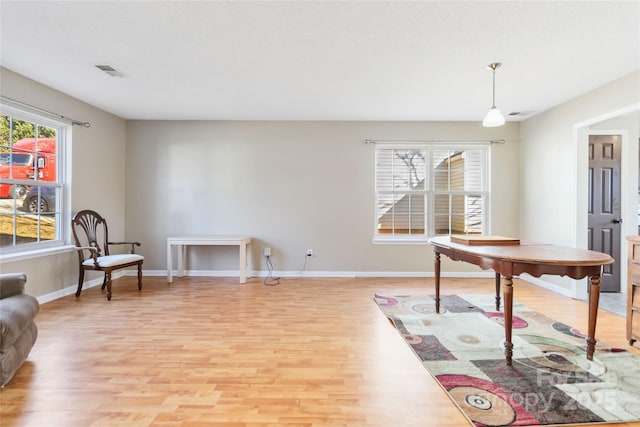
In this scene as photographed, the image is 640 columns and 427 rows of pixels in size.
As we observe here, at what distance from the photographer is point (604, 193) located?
3836 millimetres

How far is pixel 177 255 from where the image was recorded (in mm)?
4664

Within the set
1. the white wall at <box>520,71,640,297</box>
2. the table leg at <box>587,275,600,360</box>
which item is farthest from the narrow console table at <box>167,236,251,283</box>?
the white wall at <box>520,71,640,297</box>

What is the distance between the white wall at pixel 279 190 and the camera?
464cm

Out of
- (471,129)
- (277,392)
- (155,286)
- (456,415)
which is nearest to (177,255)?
(155,286)

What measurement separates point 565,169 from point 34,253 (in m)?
6.23

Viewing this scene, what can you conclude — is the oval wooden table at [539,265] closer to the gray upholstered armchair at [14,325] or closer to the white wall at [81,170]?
the gray upholstered armchair at [14,325]

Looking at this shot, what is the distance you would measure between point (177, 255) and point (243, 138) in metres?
2.09

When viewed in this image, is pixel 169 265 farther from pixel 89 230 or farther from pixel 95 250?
pixel 89 230

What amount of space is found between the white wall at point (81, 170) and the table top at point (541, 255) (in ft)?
14.2

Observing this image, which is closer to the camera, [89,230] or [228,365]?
[228,365]

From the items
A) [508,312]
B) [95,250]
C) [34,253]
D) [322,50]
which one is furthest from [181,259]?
[508,312]

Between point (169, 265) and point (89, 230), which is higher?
point (89, 230)

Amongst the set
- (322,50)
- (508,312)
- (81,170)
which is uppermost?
(322,50)

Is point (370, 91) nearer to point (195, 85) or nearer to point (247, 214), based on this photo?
point (195, 85)
